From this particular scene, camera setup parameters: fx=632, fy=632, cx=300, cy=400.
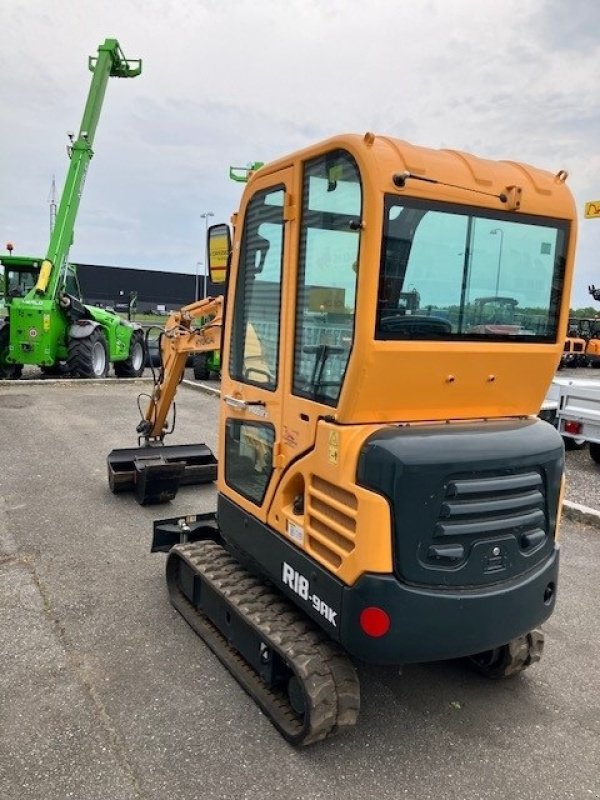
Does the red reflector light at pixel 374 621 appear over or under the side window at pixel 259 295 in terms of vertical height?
under

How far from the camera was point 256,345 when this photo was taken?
334 cm

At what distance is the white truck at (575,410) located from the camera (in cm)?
739

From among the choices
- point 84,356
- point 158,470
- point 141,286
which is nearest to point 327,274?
point 158,470

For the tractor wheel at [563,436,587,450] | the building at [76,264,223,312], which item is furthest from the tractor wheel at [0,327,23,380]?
the building at [76,264,223,312]

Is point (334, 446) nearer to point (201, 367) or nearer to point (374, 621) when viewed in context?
point (374, 621)

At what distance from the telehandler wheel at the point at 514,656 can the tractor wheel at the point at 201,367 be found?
41.6ft

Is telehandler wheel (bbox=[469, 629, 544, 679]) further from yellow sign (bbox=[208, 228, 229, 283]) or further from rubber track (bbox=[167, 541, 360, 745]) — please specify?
yellow sign (bbox=[208, 228, 229, 283])

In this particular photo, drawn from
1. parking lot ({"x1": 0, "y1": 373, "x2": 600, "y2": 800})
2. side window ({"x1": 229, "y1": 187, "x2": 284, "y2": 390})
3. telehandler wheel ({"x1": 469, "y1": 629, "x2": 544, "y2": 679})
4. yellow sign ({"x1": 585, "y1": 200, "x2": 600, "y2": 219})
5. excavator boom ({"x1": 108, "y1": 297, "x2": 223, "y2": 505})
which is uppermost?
yellow sign ({"x1": 585, "y1": 200, "x2": 600, "y2": 219})

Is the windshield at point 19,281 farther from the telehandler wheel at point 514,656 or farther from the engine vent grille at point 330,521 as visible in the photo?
the telehandler wheel at point 514,656

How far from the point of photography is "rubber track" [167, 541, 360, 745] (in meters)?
2.72

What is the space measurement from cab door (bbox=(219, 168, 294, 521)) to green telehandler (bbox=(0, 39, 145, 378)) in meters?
10.6

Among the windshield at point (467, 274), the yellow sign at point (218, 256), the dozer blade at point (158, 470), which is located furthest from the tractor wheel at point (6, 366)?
the windshield at point (467, 274)

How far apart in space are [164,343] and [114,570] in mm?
1943

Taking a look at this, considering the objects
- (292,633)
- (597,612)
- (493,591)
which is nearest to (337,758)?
(292,633)
